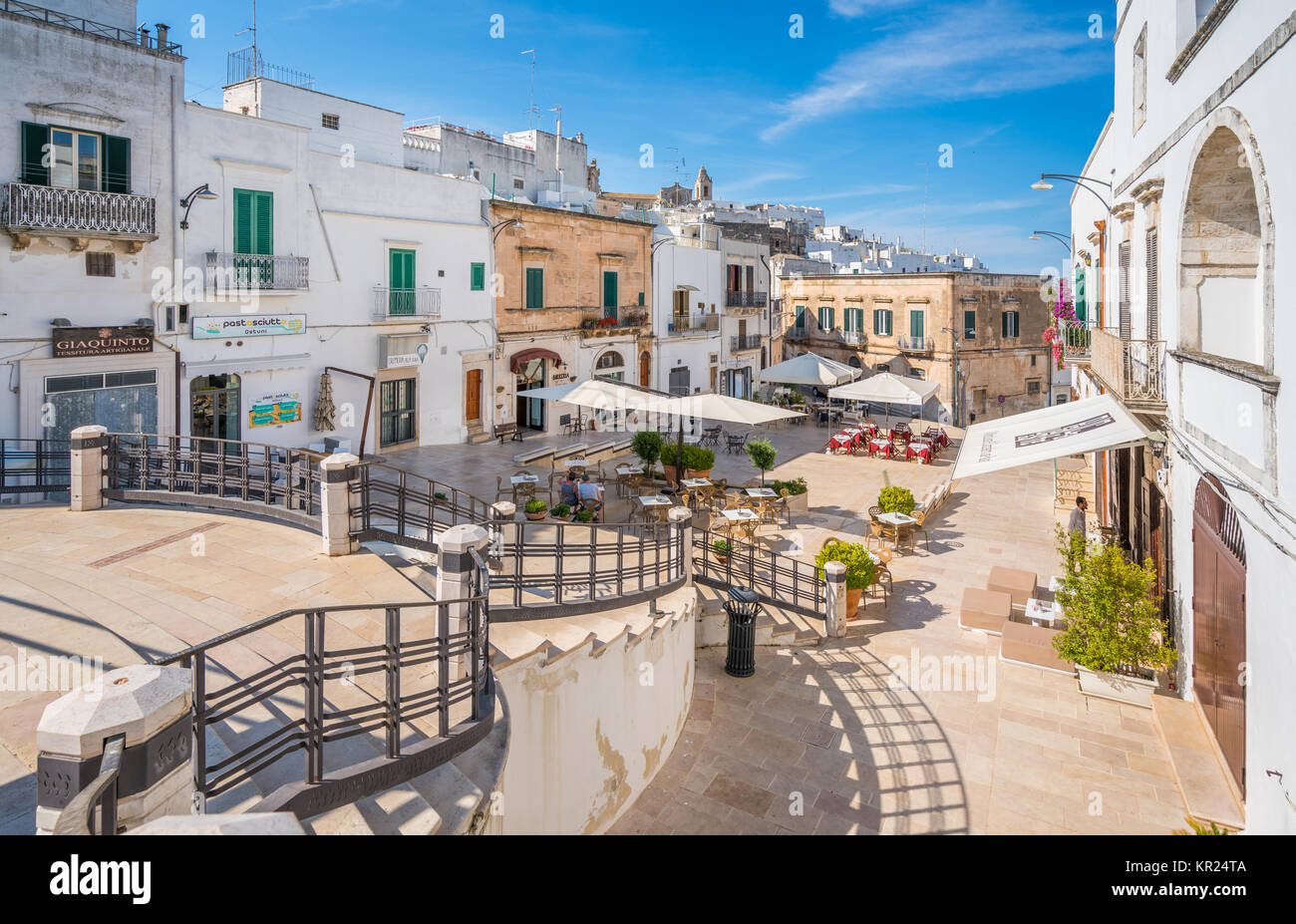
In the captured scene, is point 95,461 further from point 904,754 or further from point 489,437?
point 489,437

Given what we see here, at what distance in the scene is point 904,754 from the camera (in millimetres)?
9000

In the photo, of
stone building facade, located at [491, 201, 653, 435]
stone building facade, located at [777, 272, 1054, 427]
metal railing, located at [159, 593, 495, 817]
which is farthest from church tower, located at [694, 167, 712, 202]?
metal railing, located at [159, 593, 495, 817]

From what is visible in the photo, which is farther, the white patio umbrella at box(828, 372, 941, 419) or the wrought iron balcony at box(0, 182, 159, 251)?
the white patio umbrella at box(828, 372, 941, 419)

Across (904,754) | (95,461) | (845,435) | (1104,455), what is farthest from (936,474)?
(95,461)

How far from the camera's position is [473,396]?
23422mm

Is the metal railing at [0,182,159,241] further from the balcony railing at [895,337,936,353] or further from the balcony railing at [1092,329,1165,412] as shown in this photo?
the balcony railing at [895,337,936,353]

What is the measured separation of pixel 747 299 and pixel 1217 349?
30533mm

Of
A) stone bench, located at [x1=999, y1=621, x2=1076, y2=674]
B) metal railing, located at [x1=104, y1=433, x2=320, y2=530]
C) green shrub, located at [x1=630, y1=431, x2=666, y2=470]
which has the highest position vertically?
green shrub, located at [x1=630, y1=431, x2=666, y2=470]

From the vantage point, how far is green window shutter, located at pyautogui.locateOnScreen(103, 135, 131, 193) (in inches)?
557

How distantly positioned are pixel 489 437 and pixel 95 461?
13150 millimetres

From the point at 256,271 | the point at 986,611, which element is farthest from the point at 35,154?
the point at 986,611

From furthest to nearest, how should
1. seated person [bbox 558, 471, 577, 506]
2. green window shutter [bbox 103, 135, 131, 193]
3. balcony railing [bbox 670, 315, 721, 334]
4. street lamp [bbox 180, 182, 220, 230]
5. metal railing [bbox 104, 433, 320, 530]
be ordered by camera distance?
balcony railing [bbox 670, 315, 721, 334], street lamp [bbox 180, 182, 220, 230], seated person [bbox 558, 471, 577, 506], green window shutter [bbox 103, 135, 131, 193], metal railing [bbox 104, 433, 320, 530]

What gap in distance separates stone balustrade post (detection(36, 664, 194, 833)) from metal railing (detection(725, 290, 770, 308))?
34604 mm
